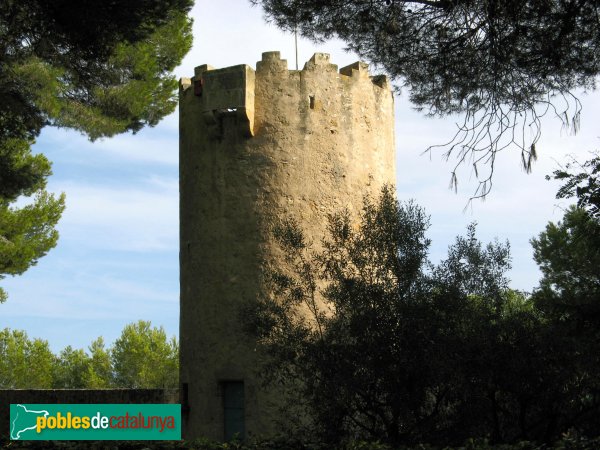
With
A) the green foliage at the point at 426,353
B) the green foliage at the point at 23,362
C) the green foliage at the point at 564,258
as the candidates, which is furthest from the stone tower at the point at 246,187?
the green foliage at the point at 23,362

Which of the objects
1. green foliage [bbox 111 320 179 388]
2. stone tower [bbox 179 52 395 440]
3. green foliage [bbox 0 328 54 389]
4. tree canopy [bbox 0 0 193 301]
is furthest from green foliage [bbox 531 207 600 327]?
green foliage [bbox 0 328 54 389]

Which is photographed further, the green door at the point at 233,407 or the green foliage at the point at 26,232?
the green foliage at the point at 26,232

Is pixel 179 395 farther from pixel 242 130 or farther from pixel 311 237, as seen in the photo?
pixel 242 130

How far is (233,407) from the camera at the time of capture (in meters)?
13.7

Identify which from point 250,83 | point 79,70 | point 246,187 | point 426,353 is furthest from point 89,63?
point 426,353

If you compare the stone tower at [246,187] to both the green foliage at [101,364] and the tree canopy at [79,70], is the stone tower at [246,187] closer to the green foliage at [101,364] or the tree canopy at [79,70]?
the tree canopy at [79,70]

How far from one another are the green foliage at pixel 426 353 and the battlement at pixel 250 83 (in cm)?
392

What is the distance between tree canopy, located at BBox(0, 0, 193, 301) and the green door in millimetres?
5900

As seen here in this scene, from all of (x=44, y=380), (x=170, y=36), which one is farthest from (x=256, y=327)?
(x=44, y=380)

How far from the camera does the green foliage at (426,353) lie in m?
9.96

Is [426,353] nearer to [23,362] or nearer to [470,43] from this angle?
[470,43]

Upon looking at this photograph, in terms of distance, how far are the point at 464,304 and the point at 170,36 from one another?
1092cm

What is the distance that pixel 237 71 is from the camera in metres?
14.1

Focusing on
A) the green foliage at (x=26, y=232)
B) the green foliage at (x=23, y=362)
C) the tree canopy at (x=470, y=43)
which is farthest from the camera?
the green foliage at (x=23, y=362)
